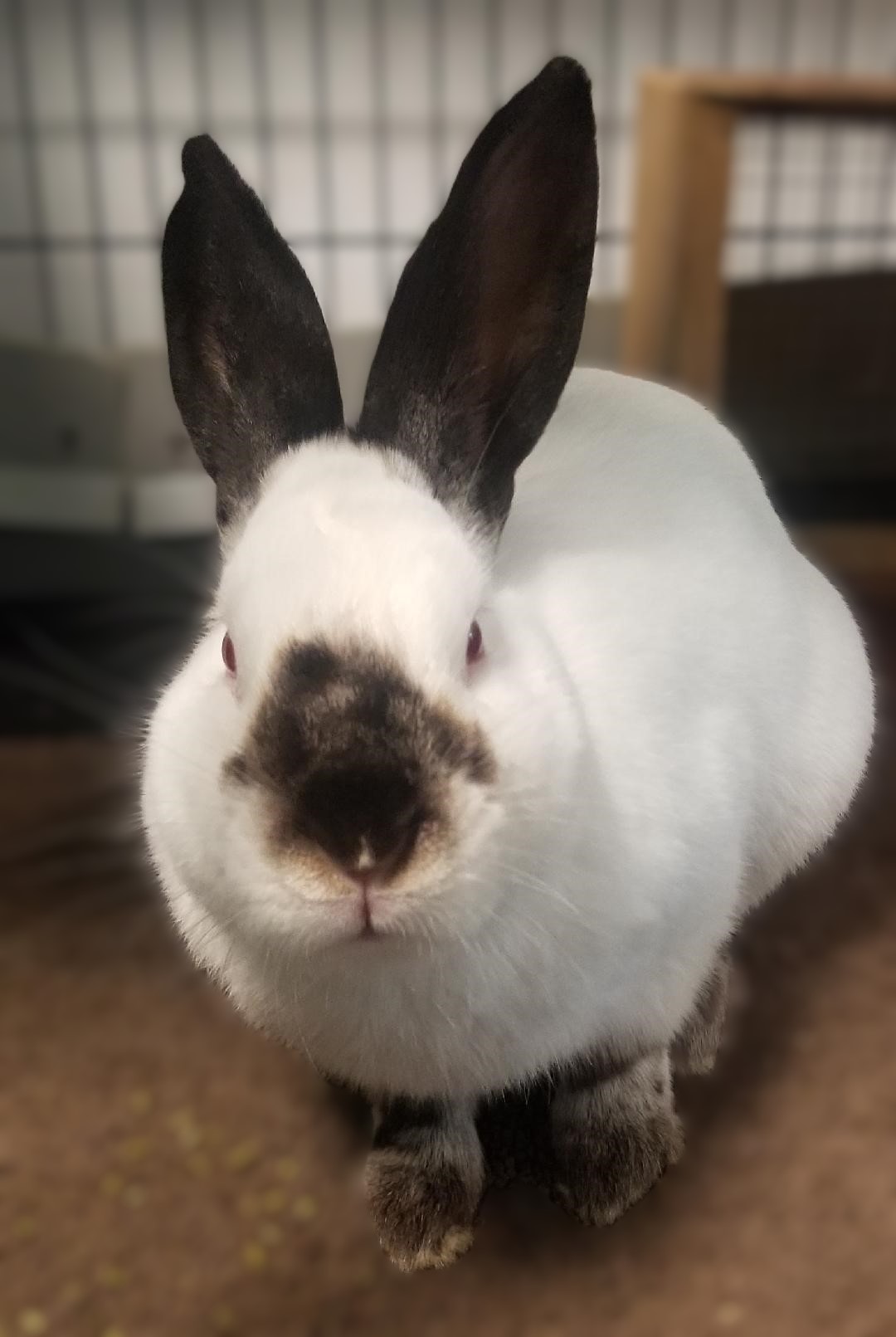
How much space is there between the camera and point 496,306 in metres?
0.45

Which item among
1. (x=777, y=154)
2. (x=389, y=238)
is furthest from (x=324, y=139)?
(x=777, y=154)

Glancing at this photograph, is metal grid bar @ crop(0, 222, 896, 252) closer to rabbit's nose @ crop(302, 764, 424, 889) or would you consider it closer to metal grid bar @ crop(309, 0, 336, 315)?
metal grid bar @ crop(309, 0, 336, 315)

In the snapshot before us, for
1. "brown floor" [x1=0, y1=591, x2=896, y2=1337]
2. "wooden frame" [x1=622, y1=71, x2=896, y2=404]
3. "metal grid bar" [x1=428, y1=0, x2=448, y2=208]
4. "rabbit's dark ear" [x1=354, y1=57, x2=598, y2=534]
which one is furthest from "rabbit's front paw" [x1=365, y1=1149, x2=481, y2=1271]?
"metal grid bar" [x1=428, y1=0, x2=448, y2=208]

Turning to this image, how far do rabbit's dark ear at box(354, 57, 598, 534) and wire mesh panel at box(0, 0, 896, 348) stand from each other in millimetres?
1119

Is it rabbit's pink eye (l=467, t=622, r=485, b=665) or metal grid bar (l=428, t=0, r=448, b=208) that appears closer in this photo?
rabbit's pink eye (l=467, t=622, r=485, b=665)

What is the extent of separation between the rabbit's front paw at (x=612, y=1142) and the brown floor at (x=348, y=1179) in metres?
0.75

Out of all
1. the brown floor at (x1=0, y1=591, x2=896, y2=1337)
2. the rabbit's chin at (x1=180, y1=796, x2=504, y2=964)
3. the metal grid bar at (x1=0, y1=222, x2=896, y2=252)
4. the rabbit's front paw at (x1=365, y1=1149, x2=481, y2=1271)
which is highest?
the rabbit's chin at (x1=180, y1=796, x2=504, y2=964)

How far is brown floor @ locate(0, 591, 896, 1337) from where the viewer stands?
55.4 inches

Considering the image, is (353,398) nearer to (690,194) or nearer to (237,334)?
(690,194)

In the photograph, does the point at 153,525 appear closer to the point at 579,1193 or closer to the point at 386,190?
the point at 386,190

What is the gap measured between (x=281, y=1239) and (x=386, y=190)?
1299mm

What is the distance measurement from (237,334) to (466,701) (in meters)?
0.16

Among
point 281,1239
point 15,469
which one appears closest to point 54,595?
point 15,469

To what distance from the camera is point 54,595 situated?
2.07m
